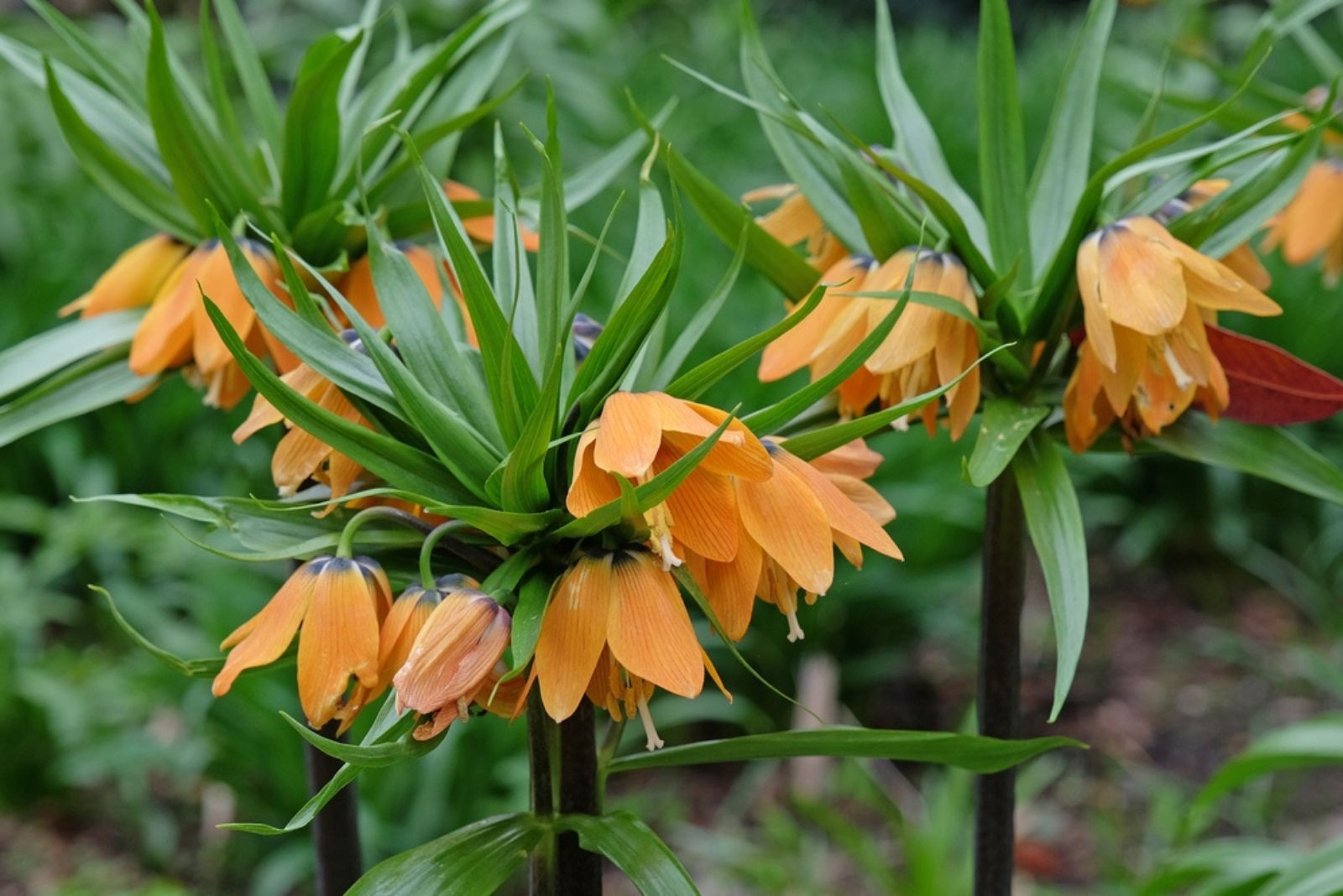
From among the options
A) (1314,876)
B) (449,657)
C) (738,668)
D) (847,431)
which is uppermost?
(738,668)

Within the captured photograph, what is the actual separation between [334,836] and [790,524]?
52cm

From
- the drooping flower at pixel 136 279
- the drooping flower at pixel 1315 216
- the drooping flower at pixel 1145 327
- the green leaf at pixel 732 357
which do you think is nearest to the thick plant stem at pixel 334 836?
the drooping flower at pixel 136 279

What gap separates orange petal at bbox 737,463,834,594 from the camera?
692 mm

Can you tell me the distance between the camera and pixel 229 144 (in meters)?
1.01

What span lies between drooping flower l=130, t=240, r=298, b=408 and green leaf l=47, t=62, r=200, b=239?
0.07 metres

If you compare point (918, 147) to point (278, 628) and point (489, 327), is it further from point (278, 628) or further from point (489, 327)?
point (278, 628)

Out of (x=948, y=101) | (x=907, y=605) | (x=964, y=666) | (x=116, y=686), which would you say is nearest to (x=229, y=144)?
(x=116, y=686)

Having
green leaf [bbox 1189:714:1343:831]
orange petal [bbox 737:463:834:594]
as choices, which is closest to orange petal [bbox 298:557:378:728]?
orange petal [bbox 737:463:834:594]

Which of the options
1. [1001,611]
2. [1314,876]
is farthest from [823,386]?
[1314,876]

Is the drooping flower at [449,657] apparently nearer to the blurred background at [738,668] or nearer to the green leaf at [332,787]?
the green leaf at [332,787]

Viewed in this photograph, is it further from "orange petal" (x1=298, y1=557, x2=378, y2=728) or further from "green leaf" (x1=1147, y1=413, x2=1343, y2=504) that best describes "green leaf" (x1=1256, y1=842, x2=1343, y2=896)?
"orange petal" (x1=298, y1=557, x2=378, y2=728)

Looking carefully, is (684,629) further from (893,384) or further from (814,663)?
Result: (814,663)

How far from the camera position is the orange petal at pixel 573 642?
26.5 inches

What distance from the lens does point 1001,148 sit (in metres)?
0.94
